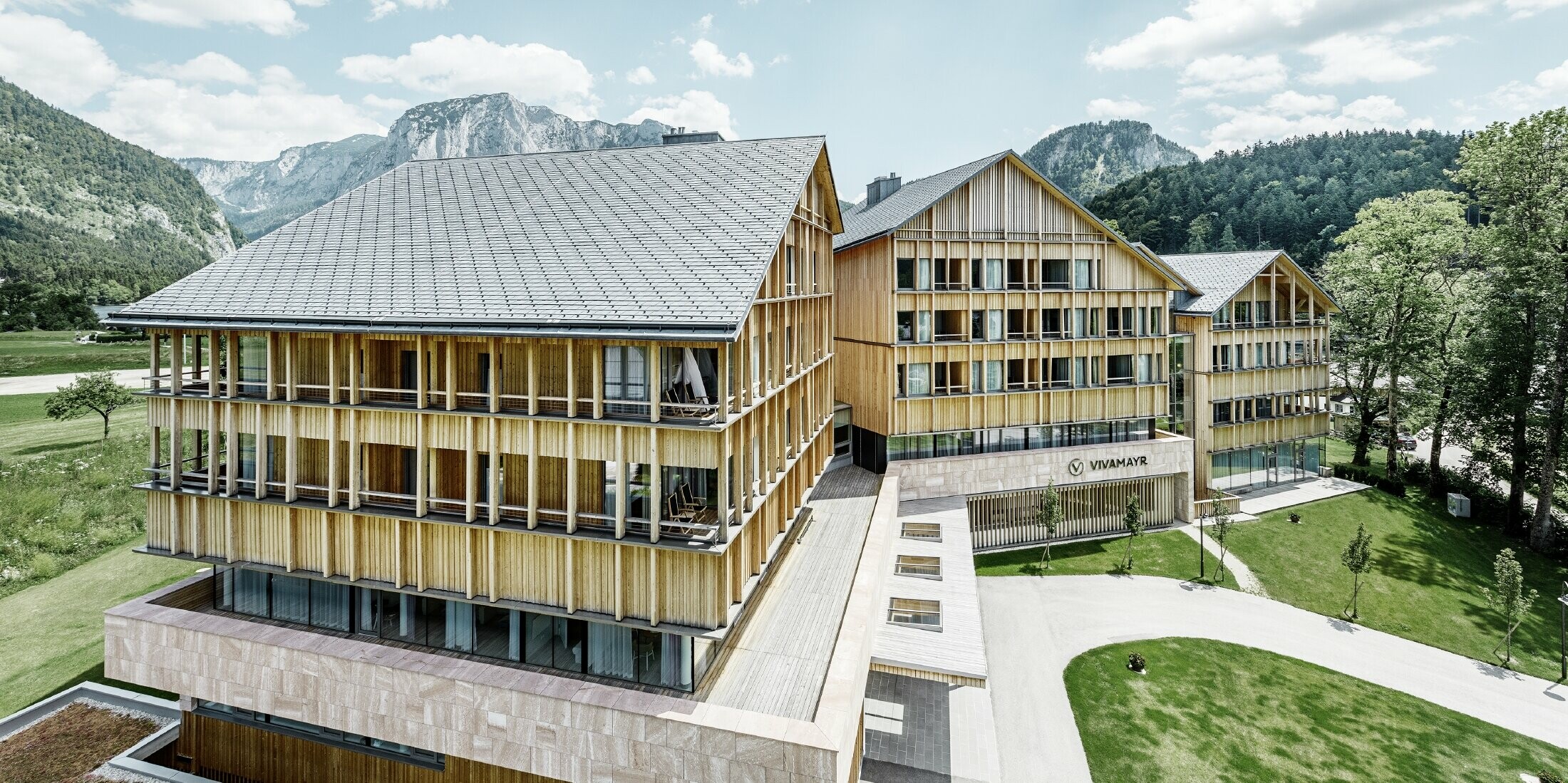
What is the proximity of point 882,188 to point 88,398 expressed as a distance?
1727 inches

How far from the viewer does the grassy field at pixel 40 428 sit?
106ft

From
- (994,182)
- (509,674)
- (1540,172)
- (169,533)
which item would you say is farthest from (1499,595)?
(169,533)

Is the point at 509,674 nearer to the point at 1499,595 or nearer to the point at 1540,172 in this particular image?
the point at 1499,595

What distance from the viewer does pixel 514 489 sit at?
1291cm

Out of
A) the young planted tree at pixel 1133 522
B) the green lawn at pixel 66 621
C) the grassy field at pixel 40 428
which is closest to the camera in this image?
the green lawn at pixel 66 621

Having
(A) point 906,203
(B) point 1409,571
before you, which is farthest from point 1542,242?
(A) point 906,203

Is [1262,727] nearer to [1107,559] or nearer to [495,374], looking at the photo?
[1107,559]

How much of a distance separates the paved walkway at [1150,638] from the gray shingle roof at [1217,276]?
14.1 m

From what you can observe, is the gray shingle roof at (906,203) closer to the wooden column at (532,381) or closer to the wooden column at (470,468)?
the wooden column at (532,381)

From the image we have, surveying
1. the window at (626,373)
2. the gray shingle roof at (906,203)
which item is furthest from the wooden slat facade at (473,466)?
the gray shingle roof at (906,203)

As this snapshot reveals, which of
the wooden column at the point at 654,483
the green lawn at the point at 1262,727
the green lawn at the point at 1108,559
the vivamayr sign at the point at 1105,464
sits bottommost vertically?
the green lawn at the point at 1262,727

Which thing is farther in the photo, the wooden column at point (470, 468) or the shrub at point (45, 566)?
the shrub at point (45, 566)

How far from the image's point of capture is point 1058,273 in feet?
90.6

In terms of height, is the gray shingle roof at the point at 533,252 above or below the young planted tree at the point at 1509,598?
above
